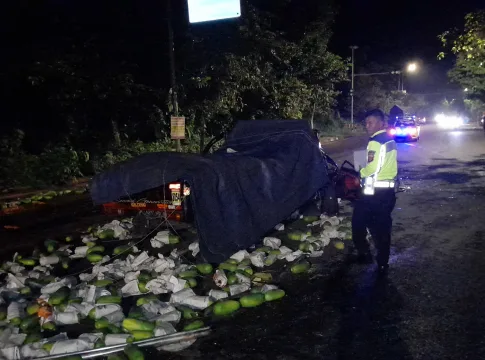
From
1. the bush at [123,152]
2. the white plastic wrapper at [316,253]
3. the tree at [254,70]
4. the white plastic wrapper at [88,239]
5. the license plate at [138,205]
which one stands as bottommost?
the white plastic wrapper at [316,253]

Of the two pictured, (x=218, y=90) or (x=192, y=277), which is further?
(x=218, y=90)

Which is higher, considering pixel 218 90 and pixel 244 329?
pixel 218 90

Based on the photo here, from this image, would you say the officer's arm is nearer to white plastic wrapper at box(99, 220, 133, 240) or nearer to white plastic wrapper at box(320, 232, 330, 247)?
white plastic wrapper at box(320, 232, 330, 247)

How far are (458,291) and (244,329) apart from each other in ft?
8.37

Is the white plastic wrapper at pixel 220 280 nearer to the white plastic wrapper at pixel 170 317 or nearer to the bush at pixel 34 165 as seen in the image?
the white plastic wrapper at pixel 170 317

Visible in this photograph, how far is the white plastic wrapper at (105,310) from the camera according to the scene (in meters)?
5.15

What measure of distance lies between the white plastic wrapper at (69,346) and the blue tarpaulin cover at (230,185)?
86.9 inches

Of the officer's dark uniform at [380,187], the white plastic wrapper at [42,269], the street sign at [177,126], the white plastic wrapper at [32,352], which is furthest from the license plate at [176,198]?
the street sign at [177,126]

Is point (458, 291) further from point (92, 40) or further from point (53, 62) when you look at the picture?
point (92, 40)

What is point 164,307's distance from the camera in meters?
5.25

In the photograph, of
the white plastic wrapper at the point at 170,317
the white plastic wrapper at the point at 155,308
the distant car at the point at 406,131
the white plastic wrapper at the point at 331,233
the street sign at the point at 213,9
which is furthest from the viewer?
the distant car at the point at 406,131

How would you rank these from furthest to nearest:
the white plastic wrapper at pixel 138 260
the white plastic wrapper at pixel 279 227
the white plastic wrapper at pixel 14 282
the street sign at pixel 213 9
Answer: the street sign at pixel 213 9
the white plastic wrapper at pixel 279 227
the white plastic wrapper at pixel 138 260
the white plastic wrapper at pixel 14 282

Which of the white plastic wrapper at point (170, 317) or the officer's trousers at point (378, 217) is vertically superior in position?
the officer's trousers at point (378, 217)

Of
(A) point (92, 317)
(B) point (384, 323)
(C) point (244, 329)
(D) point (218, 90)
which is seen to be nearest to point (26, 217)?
(A) point (92, 317)
